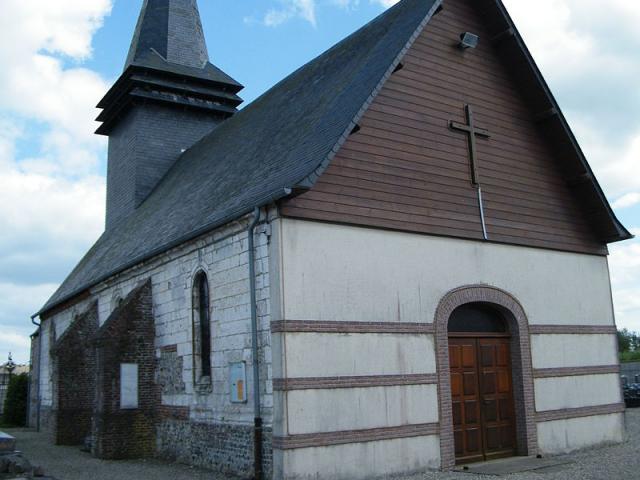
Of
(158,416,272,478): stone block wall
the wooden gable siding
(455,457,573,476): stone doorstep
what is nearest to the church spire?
the wooden gable siding

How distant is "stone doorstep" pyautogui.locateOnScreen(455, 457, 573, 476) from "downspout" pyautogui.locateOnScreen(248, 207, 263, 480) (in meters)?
3.53

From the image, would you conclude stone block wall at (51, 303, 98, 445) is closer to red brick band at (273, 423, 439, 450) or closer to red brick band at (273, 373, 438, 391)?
red brick band at (273, 373, 438, 391)

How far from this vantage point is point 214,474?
38.8 ft

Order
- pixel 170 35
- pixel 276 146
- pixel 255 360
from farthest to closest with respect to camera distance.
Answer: pixel 170 35 < pixel 276 146 < pixel 255 360

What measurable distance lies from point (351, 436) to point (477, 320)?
3.98m

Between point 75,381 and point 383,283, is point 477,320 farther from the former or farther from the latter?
point 75,381

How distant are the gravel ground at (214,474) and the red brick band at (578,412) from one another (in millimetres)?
700

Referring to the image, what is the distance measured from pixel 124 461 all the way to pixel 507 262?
8.67 metres

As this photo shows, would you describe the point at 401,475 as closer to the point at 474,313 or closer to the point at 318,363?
the point at 318,363

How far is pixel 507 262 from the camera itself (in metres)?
13.7

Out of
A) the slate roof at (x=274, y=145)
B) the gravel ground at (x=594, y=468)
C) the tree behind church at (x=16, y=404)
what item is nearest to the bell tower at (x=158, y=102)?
the slate roof at (x=274, y=145)

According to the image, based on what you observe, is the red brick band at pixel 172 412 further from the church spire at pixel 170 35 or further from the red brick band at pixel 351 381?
the church spire at pixel 170 35

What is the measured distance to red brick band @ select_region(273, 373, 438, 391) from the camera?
34.2 ft

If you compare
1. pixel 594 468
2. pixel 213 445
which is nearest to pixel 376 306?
pixel 213 445
